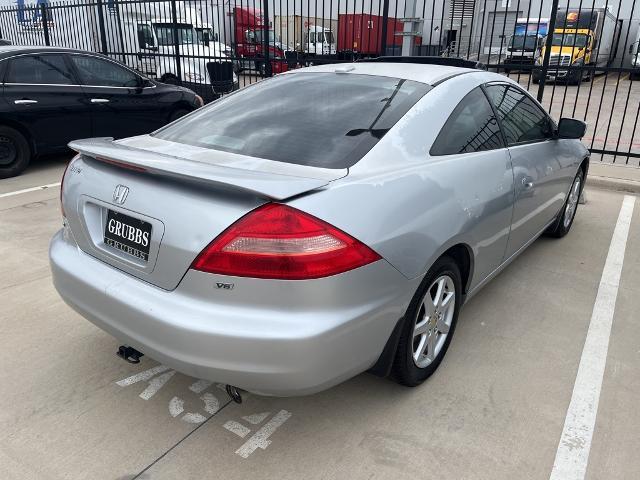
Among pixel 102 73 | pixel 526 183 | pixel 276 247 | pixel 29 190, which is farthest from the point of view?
pixel 102 73

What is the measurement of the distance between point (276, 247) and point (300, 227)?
112 mm

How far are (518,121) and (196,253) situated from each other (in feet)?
8.26

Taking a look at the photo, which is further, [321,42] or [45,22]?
[45,22]

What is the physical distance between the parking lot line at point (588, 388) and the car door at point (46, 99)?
644 centimetres

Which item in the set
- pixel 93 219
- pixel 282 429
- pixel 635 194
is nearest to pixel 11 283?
pixel 93 219

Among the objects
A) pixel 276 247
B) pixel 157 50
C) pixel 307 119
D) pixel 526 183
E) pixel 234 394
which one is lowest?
pixel 234 394

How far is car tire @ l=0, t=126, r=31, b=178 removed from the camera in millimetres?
6512

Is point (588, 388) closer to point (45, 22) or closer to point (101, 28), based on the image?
point (101, 28)

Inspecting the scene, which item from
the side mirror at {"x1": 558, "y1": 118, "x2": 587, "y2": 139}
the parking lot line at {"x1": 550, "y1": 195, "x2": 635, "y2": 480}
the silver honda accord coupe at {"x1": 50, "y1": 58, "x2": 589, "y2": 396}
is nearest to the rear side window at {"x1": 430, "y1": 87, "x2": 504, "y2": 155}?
the silver honda accord coupe at {"x1": 50, "y1": 58, "x2": 589, "y2": 396}

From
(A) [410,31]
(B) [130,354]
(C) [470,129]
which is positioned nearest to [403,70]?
(C) [470,129]

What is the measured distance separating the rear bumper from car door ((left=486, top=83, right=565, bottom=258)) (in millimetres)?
1503

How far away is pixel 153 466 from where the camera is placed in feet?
7.13

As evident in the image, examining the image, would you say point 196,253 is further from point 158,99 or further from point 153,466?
point 158,99

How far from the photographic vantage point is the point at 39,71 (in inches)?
261
